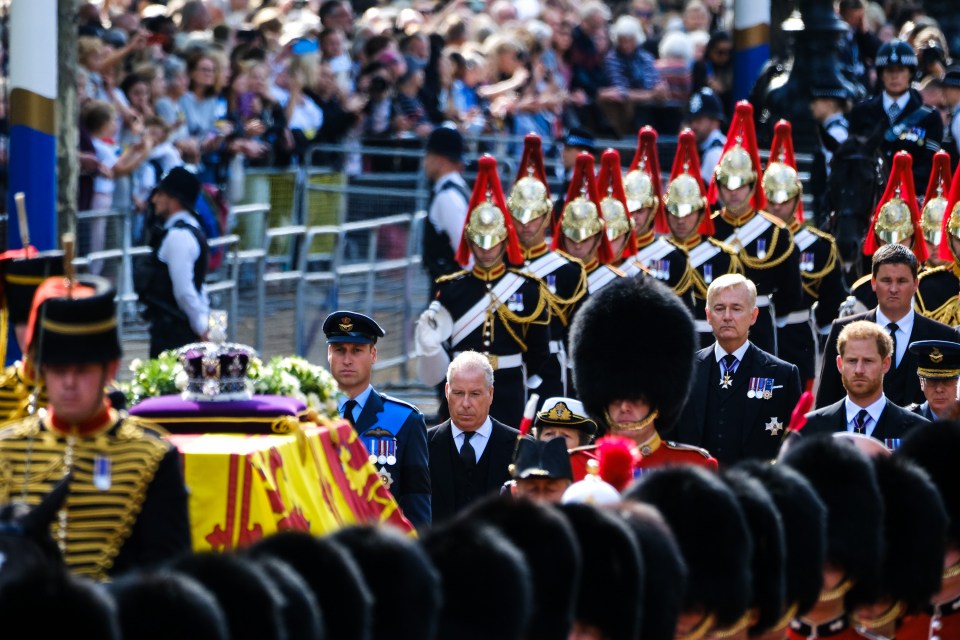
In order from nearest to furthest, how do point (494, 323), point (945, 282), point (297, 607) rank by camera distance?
point (297, 607)
point (494, 323)
point (945, 282)

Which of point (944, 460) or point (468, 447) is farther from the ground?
point (944, 460)

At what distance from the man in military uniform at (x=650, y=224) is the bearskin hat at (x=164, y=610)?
7330mm

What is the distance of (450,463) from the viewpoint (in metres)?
9.59

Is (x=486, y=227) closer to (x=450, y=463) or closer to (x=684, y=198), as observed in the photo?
(x=684, y=198)

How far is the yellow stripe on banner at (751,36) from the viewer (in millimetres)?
18578

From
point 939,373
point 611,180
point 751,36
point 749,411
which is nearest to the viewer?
point 939,373

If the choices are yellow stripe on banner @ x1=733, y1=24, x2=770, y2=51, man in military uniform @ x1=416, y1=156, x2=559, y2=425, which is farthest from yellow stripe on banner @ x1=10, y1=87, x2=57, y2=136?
yellow stripe on banner @ x1=733, y1=24, x2=770, y2=51

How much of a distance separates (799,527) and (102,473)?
7.59 ft

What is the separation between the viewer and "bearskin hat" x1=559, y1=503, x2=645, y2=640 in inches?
256

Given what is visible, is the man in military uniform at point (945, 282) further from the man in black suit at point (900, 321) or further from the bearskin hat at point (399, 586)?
the bearskin hat at point (399, 586)

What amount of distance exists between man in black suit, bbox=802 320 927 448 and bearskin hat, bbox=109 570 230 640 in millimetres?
4330

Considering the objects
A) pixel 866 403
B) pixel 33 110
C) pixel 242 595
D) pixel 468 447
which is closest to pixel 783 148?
pixel 33 110

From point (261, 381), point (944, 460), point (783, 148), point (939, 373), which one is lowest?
point (944, 460)

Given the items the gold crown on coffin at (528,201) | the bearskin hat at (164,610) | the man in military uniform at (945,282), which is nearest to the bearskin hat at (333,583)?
the bearskin hat at (164,610)
